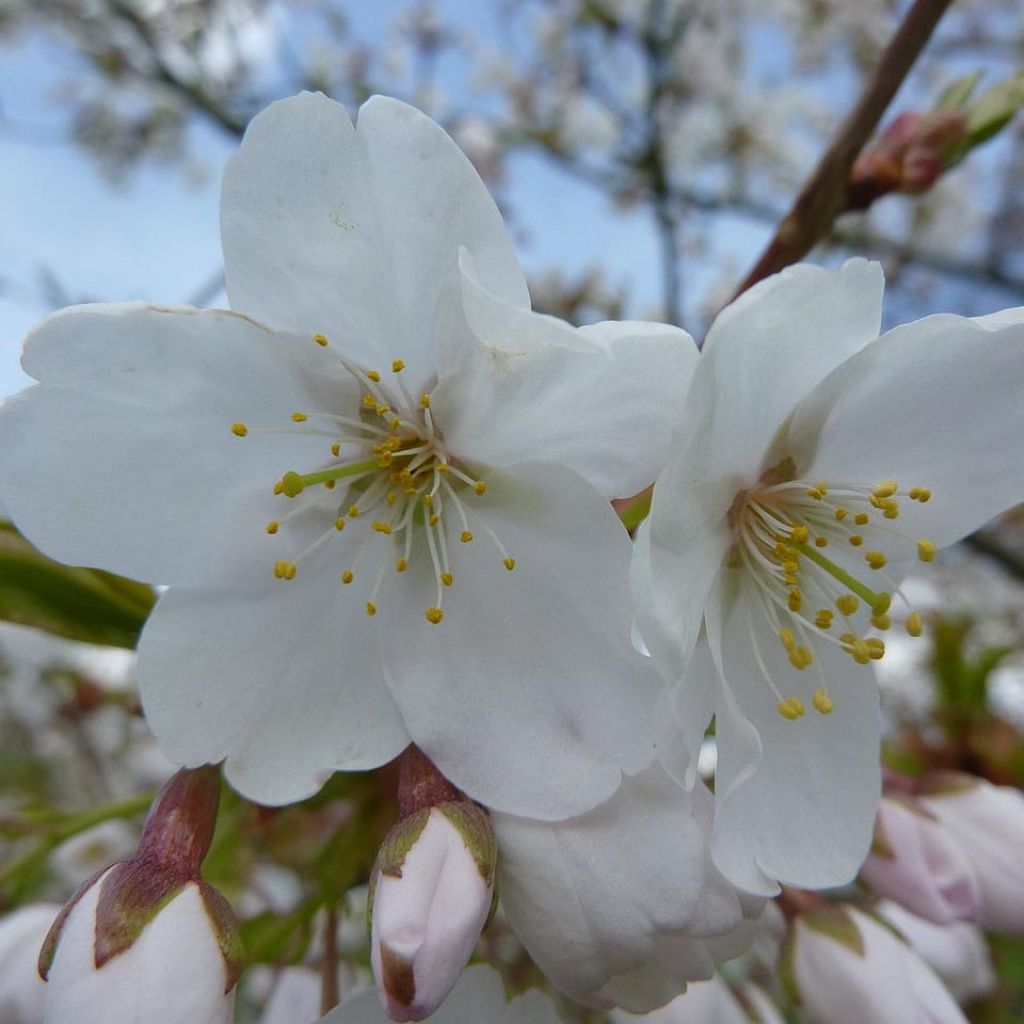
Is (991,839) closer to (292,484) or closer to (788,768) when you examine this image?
(788,768)

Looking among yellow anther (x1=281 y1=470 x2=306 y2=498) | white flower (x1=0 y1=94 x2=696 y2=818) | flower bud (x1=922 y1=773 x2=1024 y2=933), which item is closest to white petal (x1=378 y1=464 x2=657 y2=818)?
white flower (x1=0 y1=94 x2=696 y2=818)

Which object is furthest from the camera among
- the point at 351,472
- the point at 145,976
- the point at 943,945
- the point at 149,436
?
the point at 943,945

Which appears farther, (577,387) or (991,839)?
(991,839)

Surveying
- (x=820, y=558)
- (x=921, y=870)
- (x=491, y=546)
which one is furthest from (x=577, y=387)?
(x=921, y=870)

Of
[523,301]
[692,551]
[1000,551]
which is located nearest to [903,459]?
[692,551]

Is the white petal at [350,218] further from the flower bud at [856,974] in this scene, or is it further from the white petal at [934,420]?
the flower bud at [856,974]

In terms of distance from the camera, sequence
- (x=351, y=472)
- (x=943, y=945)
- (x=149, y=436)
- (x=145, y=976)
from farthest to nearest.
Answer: (x=943, y=945)
(x=351, y=472)
(x=149, y=436)
(x=145, y=976)

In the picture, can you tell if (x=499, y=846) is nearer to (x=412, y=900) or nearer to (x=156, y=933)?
(x=412, y=900)

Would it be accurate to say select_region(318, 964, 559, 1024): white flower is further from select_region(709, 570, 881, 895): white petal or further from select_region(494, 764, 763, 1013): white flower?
select_region(709, 570, 881, 895): white petal

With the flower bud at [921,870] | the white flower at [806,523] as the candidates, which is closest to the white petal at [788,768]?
the white flower at [806,523]
